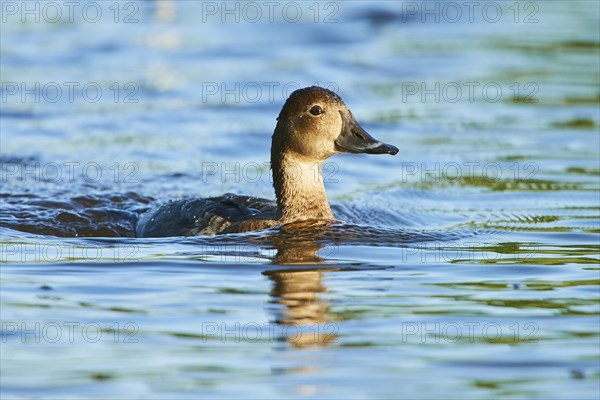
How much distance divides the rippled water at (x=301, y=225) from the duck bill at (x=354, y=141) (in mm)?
650

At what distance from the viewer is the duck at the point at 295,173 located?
34.2 feet

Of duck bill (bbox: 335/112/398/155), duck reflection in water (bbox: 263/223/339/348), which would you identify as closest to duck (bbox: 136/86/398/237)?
duck bill (bbox: 335/112/398/155)

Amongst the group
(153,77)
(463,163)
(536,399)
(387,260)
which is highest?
(153,77)

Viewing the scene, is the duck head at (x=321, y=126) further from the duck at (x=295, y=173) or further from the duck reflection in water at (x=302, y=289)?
the duck reflection in water at (x=302, y=289)

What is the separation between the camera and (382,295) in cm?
813

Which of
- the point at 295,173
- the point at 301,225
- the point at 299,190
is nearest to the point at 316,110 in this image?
the point at 295,173

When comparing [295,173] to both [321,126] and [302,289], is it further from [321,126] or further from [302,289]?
[302,289]

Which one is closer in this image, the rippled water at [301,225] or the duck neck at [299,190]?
the rippled water at [301,225]

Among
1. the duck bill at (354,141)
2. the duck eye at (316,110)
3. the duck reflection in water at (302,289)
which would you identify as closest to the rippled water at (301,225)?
the duck reflection in water at (302,289)

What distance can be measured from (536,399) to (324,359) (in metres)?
1.20

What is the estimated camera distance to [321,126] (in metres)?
10.4

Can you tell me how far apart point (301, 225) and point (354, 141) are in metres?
0.83

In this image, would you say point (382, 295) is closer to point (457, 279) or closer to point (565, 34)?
point (457, 279)

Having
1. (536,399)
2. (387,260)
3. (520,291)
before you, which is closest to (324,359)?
(536,399)
